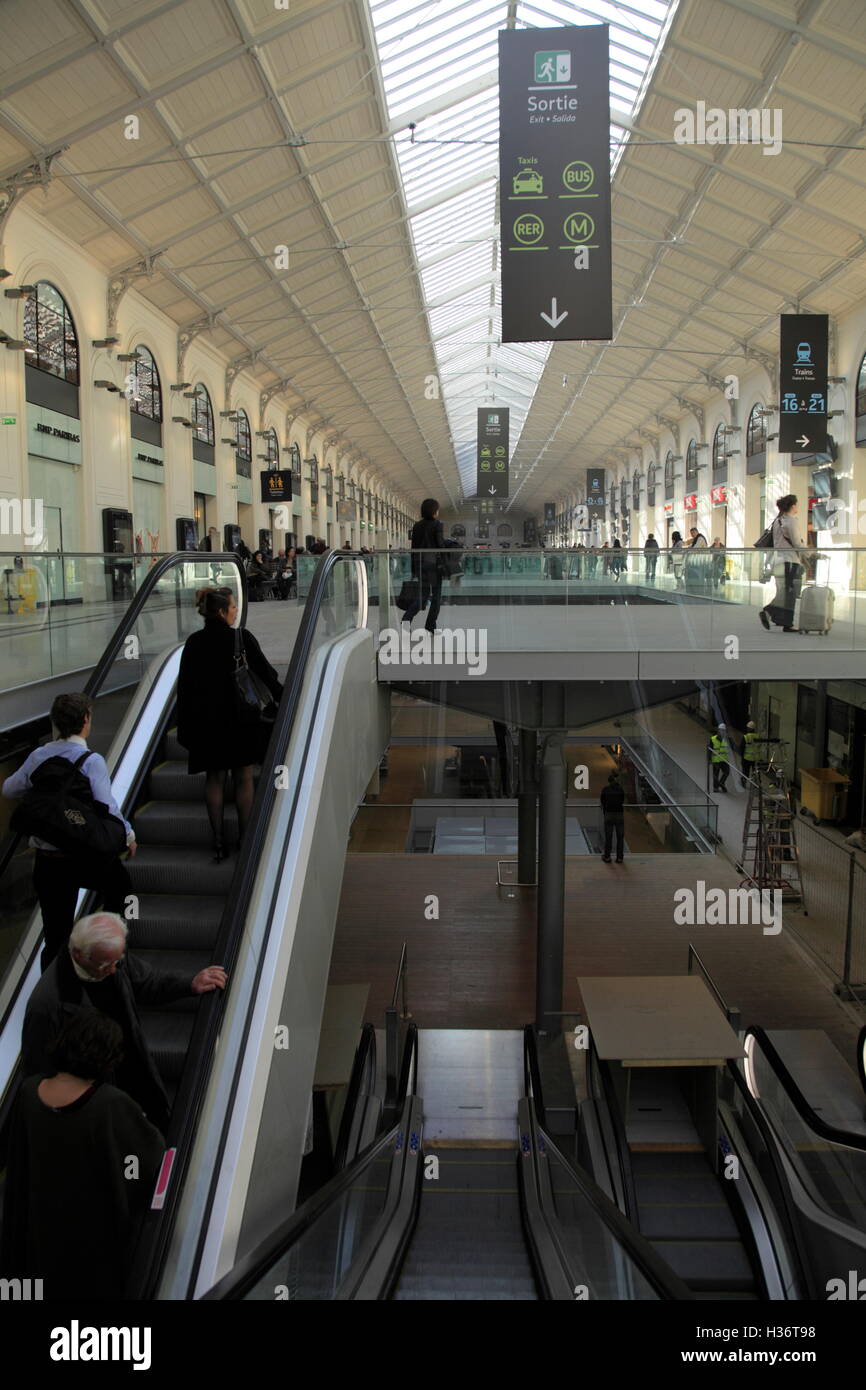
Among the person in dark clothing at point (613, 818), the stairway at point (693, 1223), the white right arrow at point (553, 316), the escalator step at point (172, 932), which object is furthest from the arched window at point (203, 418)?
the escalator step at point (172, 932)

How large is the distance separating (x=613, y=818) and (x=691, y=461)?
26.1m

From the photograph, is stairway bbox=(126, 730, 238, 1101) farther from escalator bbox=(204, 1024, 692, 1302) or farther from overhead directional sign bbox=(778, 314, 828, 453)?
overhead directional sign bbox=(778, 314, 828, 453)

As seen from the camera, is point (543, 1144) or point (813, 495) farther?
point (813, 495)

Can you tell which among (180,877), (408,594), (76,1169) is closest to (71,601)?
(408,594)

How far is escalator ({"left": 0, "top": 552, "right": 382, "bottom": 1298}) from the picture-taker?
3.26 m

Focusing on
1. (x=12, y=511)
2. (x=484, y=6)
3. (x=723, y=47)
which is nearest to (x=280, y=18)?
(x=484, y=6)

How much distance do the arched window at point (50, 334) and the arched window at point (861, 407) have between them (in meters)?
17.3

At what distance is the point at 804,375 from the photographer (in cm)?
1931

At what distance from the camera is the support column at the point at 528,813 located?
52.7 feet

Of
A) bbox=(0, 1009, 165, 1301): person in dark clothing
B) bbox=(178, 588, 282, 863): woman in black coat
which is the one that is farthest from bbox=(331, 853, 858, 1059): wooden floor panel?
bbox=(0, 1009, 165, 1301): person in dark clothing

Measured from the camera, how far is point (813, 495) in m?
25.8
